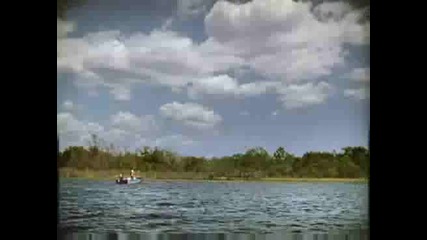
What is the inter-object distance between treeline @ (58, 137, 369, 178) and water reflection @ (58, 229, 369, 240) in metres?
0.22

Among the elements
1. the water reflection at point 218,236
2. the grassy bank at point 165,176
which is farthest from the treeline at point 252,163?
the water reflection at point 218,236

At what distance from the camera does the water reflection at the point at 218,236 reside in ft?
8.70

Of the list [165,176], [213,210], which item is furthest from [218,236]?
[165,176]

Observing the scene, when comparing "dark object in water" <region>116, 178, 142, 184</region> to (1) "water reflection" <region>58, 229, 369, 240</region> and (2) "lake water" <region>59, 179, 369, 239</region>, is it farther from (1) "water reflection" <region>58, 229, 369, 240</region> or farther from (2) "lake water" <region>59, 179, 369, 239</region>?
(1) "water reflection" <region>58, 229, 369, 240</region>

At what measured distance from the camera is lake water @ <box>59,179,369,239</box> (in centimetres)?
267

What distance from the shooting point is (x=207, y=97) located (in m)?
2.73

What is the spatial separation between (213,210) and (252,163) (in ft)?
0.77

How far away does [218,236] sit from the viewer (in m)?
2.68

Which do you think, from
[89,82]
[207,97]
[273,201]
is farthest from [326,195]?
[89,82]

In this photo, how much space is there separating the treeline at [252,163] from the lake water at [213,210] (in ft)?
0.15

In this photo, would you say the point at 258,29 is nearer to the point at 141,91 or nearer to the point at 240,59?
the point at 240,59

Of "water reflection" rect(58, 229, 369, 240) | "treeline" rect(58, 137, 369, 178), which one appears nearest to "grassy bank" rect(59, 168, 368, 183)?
"treeline" rect(58, 137, 369, 178)
